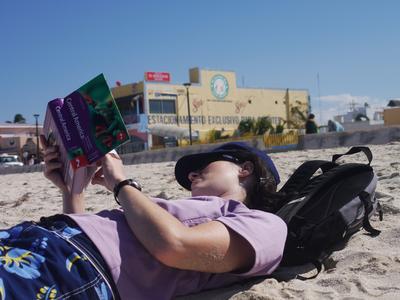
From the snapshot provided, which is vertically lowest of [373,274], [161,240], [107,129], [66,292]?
[373,274]

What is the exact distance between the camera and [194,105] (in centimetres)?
4872

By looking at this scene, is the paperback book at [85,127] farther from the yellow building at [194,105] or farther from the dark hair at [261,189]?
the yellow building at [194,105]

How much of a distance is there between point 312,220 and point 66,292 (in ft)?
4.75

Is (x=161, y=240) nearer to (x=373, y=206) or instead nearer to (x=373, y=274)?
(x=373, y=274)

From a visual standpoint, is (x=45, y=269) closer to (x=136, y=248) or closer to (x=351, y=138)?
(x=136, y=248)

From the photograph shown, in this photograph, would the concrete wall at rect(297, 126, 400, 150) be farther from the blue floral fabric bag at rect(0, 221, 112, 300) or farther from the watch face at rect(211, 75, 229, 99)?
the watch face at rect(211, 75, 229, 99)

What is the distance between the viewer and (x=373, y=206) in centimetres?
303

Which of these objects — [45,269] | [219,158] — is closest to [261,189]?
[219,158]

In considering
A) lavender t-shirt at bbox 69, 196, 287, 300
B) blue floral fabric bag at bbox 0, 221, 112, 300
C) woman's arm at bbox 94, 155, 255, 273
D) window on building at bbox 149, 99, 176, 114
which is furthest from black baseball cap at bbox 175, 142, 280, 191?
window on building at bbox 149, 99, 176, 114

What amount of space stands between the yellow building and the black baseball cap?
1588 inches

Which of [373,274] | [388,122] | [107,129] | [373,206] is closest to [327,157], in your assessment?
[373,206]

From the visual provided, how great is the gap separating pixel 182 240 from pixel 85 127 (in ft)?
2.39

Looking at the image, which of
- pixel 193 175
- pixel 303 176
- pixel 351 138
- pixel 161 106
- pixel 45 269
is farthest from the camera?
pixel 161 106

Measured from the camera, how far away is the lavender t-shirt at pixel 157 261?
6.64 feet
